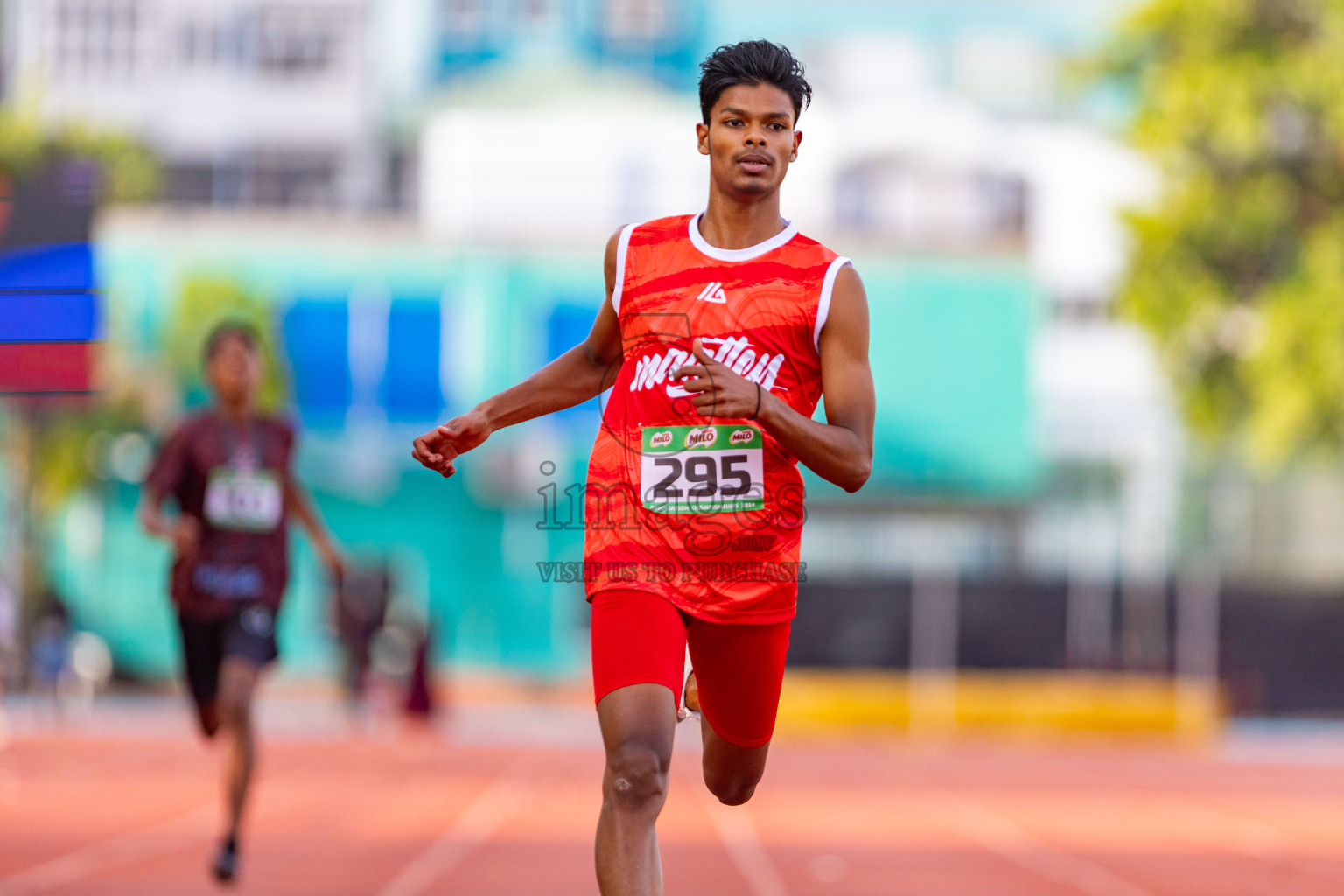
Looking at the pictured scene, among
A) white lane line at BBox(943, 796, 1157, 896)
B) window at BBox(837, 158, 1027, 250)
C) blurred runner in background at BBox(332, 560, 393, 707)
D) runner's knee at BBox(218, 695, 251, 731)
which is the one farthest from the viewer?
window at BBox(837, 158, 1027, 250)

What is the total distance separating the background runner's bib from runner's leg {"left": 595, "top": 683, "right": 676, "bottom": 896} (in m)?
0.30

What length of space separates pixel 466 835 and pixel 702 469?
7.03m

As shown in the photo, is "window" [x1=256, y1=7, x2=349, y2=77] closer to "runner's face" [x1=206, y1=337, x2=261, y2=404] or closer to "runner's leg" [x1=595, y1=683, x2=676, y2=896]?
"runner's face" [x1=206, y1=337, x2=261, y2=404]

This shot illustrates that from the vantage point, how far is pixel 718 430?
4.23m

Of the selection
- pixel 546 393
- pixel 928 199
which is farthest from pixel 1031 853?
pixel 928 199

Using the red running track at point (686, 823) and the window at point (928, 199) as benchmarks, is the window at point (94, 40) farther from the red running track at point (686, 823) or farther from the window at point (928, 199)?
the red running track at point (686, 823)

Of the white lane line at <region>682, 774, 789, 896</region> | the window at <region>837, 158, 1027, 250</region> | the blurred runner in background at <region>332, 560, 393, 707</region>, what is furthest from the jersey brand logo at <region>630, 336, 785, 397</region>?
the window at <region>837, 158, 1027, 250</region>

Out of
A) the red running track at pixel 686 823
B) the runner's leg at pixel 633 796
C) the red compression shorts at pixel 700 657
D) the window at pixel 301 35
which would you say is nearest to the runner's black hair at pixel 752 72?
the red compression shorts at pixel 700 657

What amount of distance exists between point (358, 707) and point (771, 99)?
19432mm

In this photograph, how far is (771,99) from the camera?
4.21 meters

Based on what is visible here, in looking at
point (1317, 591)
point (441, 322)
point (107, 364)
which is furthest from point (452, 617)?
point (1317, 591)

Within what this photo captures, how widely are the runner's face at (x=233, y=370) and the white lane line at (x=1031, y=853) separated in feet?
13.9

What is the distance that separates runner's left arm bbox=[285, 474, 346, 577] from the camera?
7812 mm

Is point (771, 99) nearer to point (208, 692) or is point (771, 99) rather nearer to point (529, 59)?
point (208, 692)
